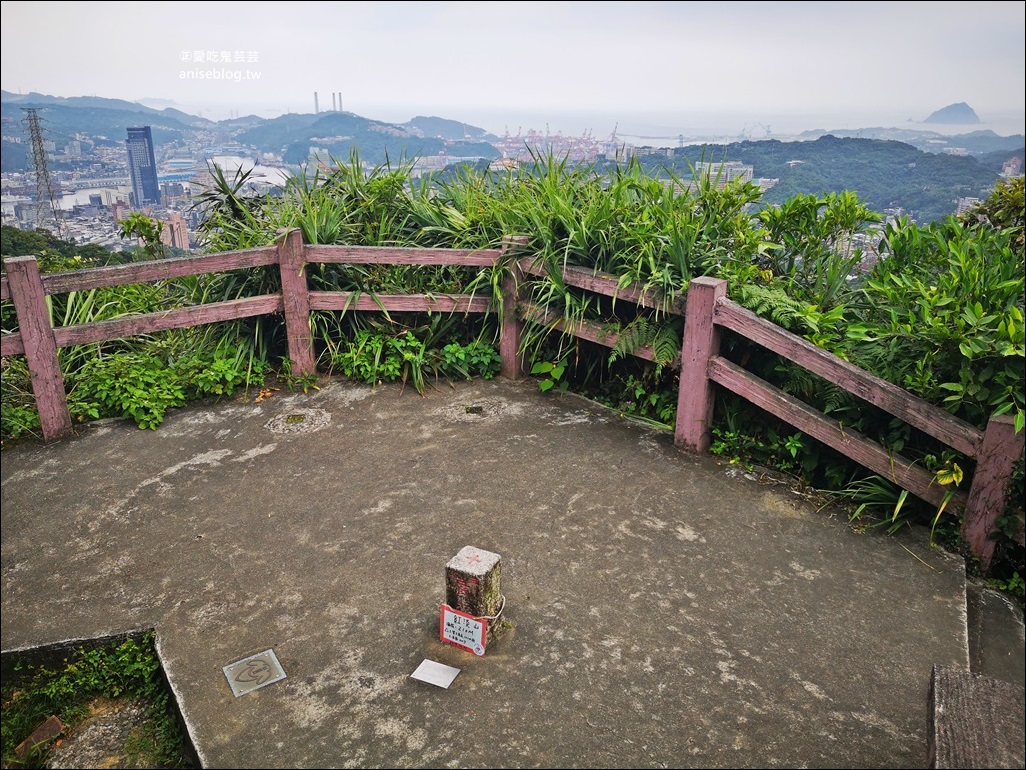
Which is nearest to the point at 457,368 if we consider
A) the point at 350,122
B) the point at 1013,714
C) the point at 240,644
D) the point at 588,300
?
the point at 588,300

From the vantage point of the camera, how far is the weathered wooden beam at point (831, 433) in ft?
11.9

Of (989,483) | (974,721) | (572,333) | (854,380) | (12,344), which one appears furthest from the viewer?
(572,333)

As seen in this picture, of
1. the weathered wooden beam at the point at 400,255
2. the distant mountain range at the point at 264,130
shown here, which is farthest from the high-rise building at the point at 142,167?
the weathered wooden beam at the point at 400,255

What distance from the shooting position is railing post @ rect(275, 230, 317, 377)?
17.4ft

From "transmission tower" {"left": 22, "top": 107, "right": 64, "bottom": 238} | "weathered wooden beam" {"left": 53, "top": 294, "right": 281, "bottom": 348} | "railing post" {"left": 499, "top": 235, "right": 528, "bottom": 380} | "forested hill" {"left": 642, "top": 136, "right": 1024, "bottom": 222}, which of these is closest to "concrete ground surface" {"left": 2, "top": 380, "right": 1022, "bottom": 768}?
"weathered wooden beam" {"left": 53, "top": 294, "right": 281, "bottom": 348}

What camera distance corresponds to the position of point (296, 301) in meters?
5.43

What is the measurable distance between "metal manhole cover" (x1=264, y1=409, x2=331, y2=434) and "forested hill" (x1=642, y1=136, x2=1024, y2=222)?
2819mm

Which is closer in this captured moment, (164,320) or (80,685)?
(80,685)

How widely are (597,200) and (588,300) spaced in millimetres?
680

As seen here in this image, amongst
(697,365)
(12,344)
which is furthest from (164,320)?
(697,365)

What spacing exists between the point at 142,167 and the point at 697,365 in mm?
5842

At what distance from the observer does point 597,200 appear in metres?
5.12

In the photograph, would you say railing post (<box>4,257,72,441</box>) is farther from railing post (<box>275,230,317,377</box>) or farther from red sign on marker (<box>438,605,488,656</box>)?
red sign on marker (<box>438,605,488,656</box>)

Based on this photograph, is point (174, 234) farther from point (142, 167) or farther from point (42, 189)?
point (42, 189)
